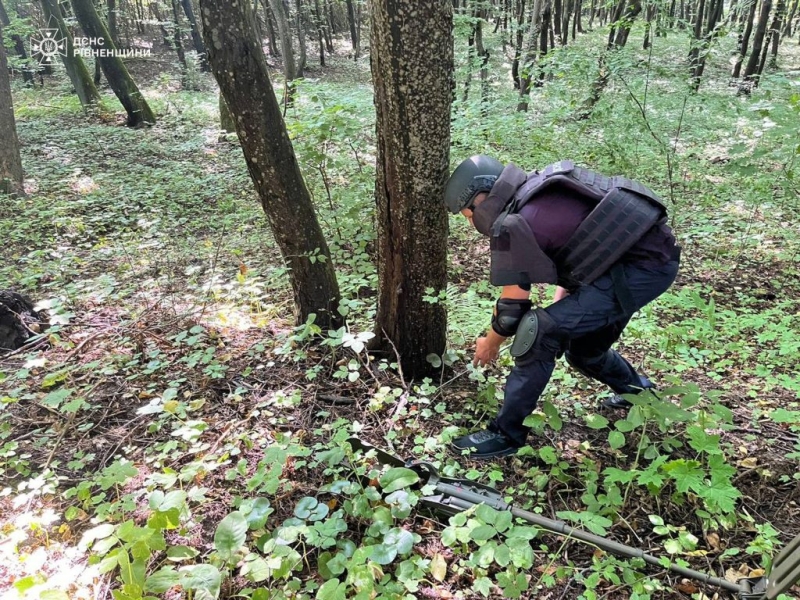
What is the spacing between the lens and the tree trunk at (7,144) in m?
7.86

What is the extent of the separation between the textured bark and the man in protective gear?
232 mm

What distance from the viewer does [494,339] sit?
8.91 feet

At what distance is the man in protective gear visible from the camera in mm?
2375

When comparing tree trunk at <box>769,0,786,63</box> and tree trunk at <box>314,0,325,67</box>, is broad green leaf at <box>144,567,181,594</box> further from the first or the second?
tree trunk at <box>314,0,325,67</box>

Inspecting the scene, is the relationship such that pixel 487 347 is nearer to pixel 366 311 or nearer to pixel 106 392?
pixel 366 311

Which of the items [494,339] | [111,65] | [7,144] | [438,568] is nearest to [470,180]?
[494,339]

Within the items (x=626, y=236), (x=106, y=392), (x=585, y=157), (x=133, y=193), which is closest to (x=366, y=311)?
(x=106, y=392)

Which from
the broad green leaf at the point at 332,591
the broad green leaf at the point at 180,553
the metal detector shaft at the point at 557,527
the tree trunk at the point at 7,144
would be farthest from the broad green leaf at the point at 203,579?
the tree trunk at the point at 7,144

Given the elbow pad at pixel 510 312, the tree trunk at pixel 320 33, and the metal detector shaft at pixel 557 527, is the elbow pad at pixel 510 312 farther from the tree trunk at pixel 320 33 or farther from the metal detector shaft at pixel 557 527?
the tree trunk at pixel 320 33

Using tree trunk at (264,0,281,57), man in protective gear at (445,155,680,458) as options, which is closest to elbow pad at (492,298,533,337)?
man in protective gear at (445,155,680,458)

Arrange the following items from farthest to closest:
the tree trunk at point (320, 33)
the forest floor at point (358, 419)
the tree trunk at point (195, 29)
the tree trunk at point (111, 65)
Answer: the tree trunk at point (320, 33)
the tree trunk at point (195, 29)
the tree trunk at point (111, 65)
the forest floor at point (358, 419)

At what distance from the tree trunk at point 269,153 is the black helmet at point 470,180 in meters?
1.29

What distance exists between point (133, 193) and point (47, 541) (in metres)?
7.34

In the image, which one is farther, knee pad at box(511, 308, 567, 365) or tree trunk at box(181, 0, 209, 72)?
tree trunk at box(181, 0, 209, 72)
